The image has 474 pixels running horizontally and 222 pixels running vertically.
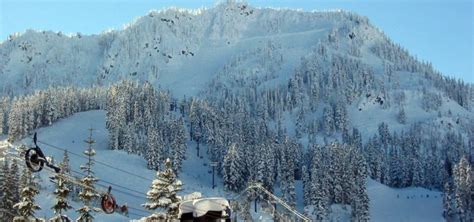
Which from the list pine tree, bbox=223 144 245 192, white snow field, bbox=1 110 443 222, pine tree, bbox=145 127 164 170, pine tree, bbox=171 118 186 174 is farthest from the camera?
pine tree, bbox=171 118 186 174

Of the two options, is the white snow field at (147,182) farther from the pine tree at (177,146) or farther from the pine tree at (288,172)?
the pine tree at (288,172)

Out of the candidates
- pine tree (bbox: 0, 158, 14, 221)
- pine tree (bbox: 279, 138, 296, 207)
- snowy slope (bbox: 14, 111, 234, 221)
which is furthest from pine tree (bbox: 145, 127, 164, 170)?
pine tree (bbox: 0, 158, 14, 221)

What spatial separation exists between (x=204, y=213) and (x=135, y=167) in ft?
423

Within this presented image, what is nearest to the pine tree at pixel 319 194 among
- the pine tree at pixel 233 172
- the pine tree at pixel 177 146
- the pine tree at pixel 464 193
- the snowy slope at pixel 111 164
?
the pine tree at pixel 233 172

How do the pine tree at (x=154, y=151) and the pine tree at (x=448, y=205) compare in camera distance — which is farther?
the pine tree at (x=154, y=151)

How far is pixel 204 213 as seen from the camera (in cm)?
2120

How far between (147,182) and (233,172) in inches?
767

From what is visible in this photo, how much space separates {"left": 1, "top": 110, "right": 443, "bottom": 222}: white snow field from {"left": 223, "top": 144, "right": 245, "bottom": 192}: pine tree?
8.32 feet

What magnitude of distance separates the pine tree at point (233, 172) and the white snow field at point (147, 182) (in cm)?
254

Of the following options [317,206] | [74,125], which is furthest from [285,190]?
[74,125]

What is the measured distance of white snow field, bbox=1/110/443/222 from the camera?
13238cm

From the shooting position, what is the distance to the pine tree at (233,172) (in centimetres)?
14188

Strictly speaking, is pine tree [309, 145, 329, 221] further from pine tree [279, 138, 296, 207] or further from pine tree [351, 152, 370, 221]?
pine tree [351, 152, 370, 221]

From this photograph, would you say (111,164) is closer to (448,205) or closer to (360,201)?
(360,201)
